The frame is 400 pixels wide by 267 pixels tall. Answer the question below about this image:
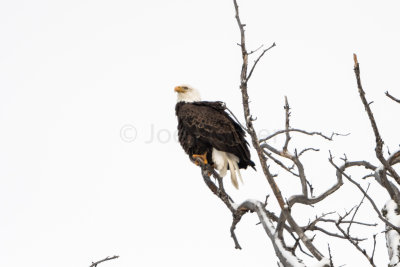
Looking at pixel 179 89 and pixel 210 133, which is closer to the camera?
pixel 210 133

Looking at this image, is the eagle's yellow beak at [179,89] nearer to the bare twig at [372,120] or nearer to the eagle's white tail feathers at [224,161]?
the eagle's white tail feathers at [224,161]

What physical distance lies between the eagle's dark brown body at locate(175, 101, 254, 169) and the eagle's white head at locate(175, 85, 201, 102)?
52cm

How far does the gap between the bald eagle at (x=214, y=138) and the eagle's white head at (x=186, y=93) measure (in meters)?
0.52

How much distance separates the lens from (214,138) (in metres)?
5.89

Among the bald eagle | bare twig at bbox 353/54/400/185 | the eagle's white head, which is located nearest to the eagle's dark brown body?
the bald eagle

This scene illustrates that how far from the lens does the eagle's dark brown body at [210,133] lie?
580 centimetres

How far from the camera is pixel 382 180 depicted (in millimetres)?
3332

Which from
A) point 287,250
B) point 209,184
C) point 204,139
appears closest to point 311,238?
point 287,250

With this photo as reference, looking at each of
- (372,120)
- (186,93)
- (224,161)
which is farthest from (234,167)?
(372,120)

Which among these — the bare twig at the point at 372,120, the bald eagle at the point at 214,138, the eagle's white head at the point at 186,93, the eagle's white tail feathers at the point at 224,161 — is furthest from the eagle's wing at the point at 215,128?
the bare twig at the point at 372,120

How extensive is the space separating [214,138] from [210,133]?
0.08 m

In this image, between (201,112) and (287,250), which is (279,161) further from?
(201,112)

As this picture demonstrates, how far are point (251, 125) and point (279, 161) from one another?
1.25 m

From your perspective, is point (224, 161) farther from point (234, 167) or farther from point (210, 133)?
point (210, 133)
